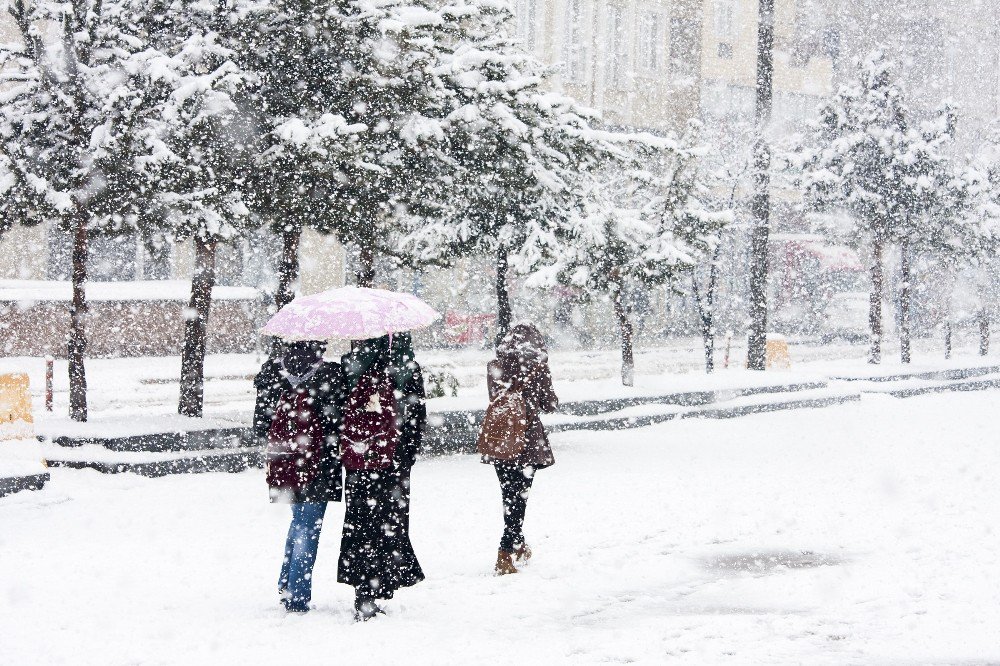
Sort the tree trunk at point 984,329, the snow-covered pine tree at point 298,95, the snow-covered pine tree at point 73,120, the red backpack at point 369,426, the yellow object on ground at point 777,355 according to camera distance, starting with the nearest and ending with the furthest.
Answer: the red backpack at point 369,426 → the snow-covered pine tree at point 73,120 → the snow-covered pine tree at point 298,95 → the yellow object on ground at point 777,355 → the tree trunk at point 984,329

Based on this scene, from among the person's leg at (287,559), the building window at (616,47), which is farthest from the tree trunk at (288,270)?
the building window at (616,47)

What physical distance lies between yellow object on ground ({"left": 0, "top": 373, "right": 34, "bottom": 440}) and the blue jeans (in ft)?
18.8

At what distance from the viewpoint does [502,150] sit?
14641mm

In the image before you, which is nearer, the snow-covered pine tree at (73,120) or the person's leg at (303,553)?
the person's leg at (303,553)

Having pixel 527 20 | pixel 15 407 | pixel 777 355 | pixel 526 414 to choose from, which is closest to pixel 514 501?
pixel 526 414

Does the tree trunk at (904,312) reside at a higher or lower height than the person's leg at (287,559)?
higher

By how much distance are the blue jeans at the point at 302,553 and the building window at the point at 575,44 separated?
31.0 metres

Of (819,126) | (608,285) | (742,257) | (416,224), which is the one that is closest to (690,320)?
(742,257)

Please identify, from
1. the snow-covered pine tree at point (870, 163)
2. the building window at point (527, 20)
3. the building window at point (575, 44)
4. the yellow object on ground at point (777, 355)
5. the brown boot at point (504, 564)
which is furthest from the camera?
the building window at point (575, 44)

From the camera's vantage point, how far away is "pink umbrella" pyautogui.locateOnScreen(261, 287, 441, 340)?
22.0 feet

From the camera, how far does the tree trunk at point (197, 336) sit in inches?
559

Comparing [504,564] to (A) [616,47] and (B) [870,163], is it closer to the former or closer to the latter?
(B) [870,163]

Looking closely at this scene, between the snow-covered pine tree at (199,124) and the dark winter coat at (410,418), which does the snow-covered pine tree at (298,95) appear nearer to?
the snow-covered pine tree at (199,124)

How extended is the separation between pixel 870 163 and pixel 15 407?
22158 mm
